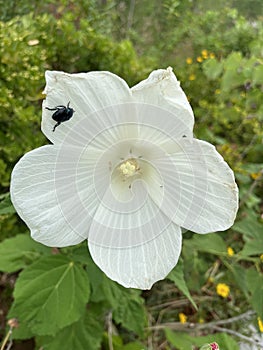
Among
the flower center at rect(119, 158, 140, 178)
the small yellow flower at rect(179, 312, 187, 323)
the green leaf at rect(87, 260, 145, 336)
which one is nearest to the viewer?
the flower center at rect(119, 158, 140, 178)

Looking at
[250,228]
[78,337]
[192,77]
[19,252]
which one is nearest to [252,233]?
[250,228]

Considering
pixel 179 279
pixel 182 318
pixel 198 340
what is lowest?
pixel 182 318

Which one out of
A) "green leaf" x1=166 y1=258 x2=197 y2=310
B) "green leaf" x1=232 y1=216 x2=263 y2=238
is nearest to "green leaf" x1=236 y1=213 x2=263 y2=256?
"green leaf" x1=232 y1=216 x2=263 y2=238

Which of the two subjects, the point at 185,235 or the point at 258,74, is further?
the point at 258,74

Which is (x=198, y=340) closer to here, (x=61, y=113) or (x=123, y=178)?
(x=123, y=178)

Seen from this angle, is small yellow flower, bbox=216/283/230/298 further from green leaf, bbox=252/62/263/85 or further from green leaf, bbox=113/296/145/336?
green leaf, bbox=252/62/263/85

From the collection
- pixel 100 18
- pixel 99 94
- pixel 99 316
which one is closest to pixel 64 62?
pixel 100 18
